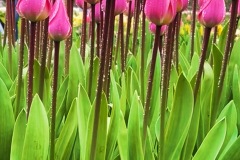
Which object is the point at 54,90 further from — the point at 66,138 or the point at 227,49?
the point at 227,49

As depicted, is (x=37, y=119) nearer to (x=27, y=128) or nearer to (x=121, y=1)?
(x=27, y=128)

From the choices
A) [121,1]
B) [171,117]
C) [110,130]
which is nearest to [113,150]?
[110,130]

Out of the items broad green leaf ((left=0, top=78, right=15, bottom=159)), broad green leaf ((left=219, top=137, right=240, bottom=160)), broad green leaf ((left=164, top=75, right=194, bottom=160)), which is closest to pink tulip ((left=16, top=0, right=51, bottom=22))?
broad green leaf ((left=0, top=78, right=15, bottom=159))

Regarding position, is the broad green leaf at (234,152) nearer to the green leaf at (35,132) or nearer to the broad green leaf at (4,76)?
the green leaf at (35,132)

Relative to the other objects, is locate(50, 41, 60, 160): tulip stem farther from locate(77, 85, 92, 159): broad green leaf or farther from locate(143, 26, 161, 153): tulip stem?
locate(143, 26, 161, 153): tulip stem

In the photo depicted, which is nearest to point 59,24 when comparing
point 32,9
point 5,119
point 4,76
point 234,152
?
point 32,9

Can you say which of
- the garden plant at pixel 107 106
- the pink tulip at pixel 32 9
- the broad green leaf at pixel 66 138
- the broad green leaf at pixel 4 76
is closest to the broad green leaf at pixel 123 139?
the garden plant at pixel 107 106
